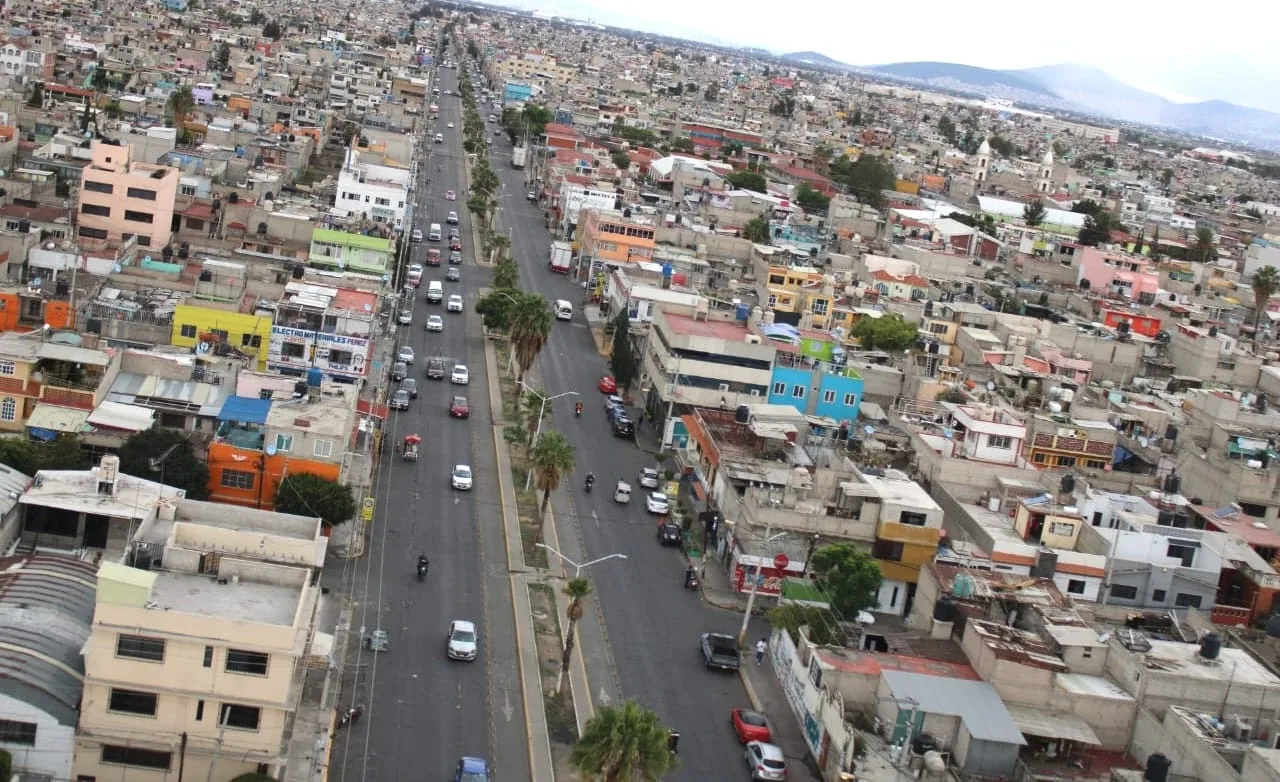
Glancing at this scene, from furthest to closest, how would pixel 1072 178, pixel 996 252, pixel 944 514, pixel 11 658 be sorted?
pixel 1072 178 < pixel 996 252 < pixel 944 514 < pixel 11 658

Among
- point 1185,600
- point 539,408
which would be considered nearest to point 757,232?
point 539,408

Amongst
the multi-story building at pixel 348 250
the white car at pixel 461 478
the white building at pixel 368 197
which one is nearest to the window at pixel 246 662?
the white car at pixel 461 478

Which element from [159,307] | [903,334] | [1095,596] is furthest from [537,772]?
[903,334]

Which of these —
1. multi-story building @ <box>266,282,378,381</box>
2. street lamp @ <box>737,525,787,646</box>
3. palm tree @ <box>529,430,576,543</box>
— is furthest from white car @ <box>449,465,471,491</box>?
street lamp @ <box>737,525,787,646</box>

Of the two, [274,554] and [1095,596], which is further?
[1095,596]

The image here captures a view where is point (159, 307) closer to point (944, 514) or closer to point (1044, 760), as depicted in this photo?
point (944, 514)

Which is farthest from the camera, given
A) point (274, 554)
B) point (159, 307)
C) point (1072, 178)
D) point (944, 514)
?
point (1072, 178)

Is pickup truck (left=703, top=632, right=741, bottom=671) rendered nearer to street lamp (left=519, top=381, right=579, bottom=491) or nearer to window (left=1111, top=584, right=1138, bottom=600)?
window (left=1111, top=584, right=1138, bottom=600)
